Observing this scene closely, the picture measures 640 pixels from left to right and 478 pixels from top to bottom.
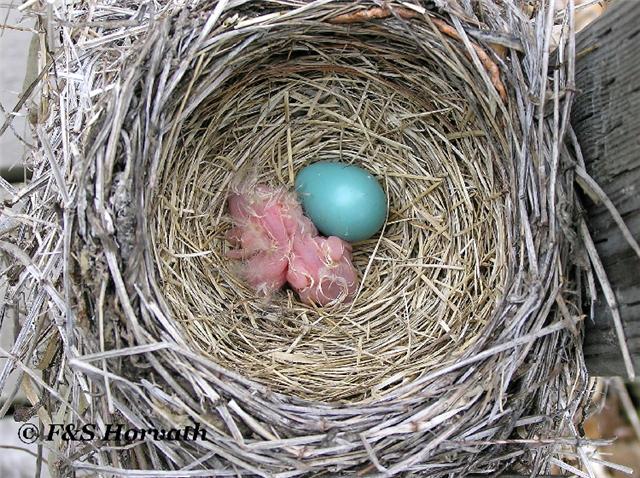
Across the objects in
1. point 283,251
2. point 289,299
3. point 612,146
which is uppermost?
point 612,146

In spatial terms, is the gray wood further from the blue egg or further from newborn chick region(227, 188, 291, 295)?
newborn chick region(227, 188, 291, 295)

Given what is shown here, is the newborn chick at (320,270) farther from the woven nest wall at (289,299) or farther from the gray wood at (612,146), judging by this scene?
the gray wood at (612,146)

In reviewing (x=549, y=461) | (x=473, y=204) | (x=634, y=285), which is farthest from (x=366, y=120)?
(x=549, y=461)

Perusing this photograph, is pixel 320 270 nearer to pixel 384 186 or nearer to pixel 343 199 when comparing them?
pixel 343 199

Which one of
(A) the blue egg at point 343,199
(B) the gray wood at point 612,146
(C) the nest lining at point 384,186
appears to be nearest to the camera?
(B) the gray wood at point 612,146

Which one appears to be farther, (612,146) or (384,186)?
(384,186)

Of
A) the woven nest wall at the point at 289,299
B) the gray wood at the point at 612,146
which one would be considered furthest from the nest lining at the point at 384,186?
the gray wood at the point at 612,146

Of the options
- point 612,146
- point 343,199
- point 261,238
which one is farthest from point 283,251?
point 612,146
